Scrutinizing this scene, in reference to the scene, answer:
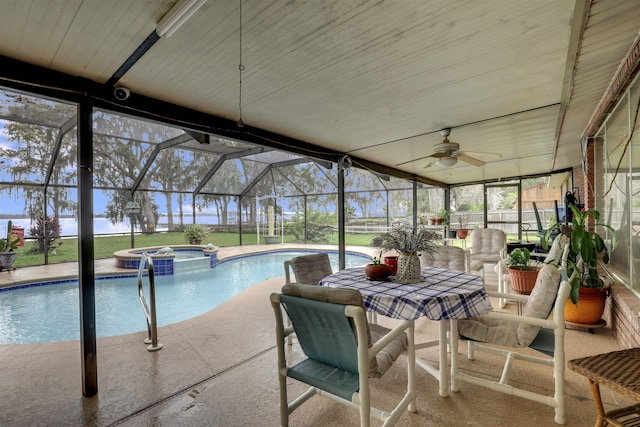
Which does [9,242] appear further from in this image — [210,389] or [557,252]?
[557,252]

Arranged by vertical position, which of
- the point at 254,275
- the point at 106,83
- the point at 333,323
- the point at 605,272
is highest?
the point at 106,83

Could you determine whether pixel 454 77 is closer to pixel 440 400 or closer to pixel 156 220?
pixel 440 400

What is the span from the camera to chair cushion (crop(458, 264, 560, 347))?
6.21 ft

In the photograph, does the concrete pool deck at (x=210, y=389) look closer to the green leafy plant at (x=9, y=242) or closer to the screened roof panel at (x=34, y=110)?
the screened roof panel at (x=34, y=110)

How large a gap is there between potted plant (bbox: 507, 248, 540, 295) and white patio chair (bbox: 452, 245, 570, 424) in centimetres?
179

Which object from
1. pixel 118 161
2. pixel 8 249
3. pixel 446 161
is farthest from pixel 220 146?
pixel 446 161

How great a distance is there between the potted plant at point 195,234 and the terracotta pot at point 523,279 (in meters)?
9.00

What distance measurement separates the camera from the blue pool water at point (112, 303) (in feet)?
13.8

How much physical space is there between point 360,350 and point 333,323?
17 cm

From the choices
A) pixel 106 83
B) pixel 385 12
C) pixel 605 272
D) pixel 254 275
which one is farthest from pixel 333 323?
pixel 254 275

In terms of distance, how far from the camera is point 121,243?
32.0 feet

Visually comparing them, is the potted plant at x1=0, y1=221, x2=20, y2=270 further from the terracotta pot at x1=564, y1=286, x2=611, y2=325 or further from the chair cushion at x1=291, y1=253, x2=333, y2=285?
the terracotta pot at x1=564, y1=286, x2=611, y2=325

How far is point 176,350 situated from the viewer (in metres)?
2.87

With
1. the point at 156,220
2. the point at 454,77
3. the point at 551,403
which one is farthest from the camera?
the point at 156,220
